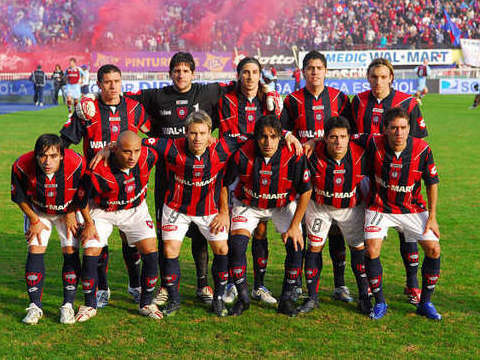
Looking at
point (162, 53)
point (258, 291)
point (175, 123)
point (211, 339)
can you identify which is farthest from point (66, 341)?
point (162, 53)

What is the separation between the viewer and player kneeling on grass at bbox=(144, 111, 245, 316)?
517 cm

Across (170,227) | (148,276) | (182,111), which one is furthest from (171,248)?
(182,111)

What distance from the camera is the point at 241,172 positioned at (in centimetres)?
523

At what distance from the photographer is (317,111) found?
18.7 feet

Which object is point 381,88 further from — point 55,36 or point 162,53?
point 55,36

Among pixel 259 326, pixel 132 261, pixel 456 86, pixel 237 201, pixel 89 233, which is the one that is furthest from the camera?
pixel 456 86

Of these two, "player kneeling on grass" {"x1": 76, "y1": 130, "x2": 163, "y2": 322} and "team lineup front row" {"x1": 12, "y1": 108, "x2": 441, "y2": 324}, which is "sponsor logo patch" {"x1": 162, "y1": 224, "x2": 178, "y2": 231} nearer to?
"team lineup front row" {"x1": 12, "y1": 108, "x2": 441, "y2": 324}

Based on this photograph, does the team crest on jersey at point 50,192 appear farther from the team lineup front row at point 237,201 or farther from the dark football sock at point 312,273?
the dark football sock at point 312,273

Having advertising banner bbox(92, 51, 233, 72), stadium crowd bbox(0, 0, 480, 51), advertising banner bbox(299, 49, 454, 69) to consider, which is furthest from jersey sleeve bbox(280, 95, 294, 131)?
stadium crowd bbox(0, 0, 480, 51)

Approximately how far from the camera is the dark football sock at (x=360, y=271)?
207 inches

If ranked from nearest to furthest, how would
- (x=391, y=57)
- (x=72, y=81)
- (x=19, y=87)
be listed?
(x=72, y=81) < (x=19, y=87) < (x=391, y=57)

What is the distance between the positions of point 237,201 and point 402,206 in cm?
142

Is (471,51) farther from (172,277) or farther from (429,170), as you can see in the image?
(172,277)

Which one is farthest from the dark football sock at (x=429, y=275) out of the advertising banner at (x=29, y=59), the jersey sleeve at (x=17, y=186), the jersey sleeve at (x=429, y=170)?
the advertising banner at (x=29, y=59)
